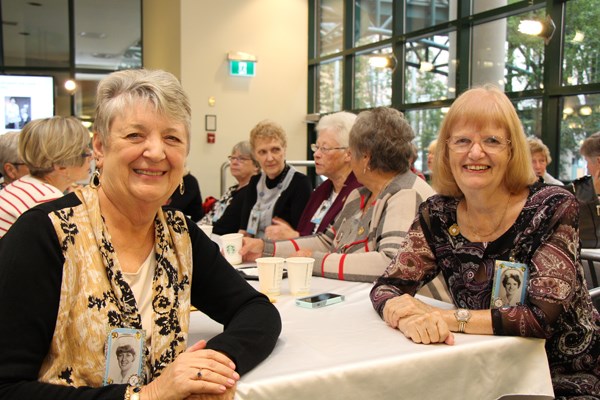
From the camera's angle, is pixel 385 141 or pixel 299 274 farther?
pixel 385 141

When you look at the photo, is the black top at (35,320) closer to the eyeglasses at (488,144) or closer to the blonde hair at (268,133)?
the eyeglasses at (488,144)

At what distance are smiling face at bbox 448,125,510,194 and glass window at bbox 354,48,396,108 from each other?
611 centimetres

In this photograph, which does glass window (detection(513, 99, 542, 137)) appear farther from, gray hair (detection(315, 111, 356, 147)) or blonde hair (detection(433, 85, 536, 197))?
blonde hair (detection(433, 85, 536, 197))

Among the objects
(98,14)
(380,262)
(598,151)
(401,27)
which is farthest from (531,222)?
(98,14)

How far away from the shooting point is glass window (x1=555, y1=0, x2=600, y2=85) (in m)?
5.19

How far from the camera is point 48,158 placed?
111 inches

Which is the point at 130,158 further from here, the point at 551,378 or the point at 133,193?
the point at 551,378

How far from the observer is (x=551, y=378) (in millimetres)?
1696

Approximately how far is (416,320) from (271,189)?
→ 2.82 metres

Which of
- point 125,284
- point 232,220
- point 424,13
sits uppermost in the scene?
point 424,13

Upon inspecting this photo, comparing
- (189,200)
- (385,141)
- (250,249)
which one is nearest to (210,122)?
(189,200)

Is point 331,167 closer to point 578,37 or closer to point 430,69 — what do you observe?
point 578,37

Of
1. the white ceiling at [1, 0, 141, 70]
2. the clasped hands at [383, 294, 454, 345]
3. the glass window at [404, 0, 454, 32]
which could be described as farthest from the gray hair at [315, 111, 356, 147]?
the white ceiling at [1, 0, 141, 70]

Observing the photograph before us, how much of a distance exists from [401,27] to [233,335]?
6.93m
